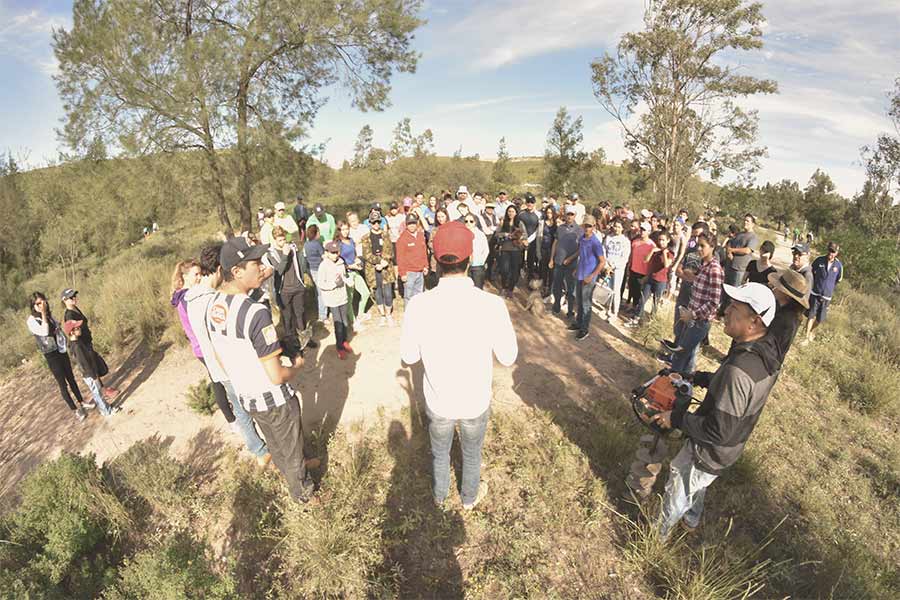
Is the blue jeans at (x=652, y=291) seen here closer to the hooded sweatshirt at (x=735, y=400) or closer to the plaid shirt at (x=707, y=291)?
the plaid shirt at (x=707, y=291)

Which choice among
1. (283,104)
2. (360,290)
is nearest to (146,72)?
(283,104)

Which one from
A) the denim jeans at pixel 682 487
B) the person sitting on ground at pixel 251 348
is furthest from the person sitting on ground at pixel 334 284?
the denim jeans at pixel 682 487

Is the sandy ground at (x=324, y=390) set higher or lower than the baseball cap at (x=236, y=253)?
lower

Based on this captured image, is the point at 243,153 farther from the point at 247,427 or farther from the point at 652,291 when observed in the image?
the point at 652,291

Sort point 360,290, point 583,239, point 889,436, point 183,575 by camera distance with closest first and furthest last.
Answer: point 183,575
point 889,436
point 583,239
point 360,290

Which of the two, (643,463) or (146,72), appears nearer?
(643,463)

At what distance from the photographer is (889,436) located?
4.82m

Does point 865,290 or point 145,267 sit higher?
point 145,267

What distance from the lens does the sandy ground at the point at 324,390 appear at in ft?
16.0

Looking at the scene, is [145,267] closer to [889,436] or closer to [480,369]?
[480,369]

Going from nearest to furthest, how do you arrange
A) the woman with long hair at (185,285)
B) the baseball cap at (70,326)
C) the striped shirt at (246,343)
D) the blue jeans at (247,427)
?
the striped shirt at (246,343)
the blue jeans at (247,427)
the woman with long hair at (185,285)
the baseball cap at (70,326)

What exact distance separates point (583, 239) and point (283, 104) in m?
10.6

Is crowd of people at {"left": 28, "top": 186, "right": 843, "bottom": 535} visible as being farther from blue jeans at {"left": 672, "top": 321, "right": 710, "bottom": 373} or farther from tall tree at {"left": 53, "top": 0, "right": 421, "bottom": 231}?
tall tree at {"left": 53, "top": 0, "right": 421, "bottom": 231}

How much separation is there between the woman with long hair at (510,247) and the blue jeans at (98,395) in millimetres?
6867
